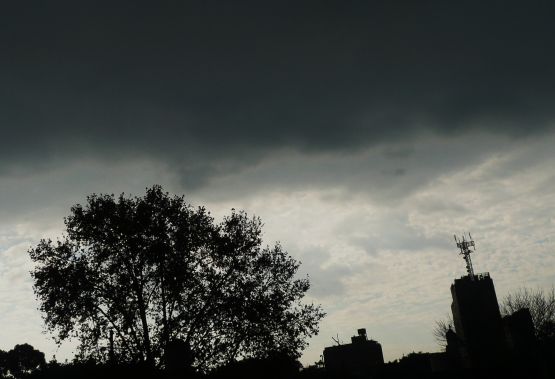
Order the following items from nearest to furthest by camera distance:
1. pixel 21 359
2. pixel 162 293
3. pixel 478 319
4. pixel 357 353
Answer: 1. pixel 162 293
2. pixel 478 319
3. pixel 357 353
4. pixel 21 359

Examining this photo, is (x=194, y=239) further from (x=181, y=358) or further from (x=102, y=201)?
(x=181, y=358)

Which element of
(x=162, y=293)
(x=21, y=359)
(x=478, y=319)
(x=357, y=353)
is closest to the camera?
(x=162, y=293)

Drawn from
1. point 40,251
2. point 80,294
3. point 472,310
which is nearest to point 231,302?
point 80,294

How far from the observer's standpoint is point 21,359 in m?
131

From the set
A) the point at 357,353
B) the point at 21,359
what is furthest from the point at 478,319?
the point at 21,359

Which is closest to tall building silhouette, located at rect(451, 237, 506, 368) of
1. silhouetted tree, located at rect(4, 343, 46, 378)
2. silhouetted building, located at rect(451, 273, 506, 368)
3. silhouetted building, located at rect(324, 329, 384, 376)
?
silhouetted building, located at rect(451, 273, 506, 368)

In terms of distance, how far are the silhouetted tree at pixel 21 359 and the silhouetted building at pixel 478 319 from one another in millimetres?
107459

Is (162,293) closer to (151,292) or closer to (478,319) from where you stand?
(151,292)

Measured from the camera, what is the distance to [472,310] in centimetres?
7600

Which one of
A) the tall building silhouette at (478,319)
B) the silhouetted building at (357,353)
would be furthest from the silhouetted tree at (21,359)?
the tall building silhouette at (478,319)

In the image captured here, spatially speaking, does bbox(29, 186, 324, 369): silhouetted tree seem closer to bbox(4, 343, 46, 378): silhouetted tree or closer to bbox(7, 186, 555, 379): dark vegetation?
bbox(7, 186, 555, 379): dark vegetation

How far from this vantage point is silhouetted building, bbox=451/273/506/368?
7344cm

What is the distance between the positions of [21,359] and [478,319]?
11716cm

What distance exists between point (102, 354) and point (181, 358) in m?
9.41
